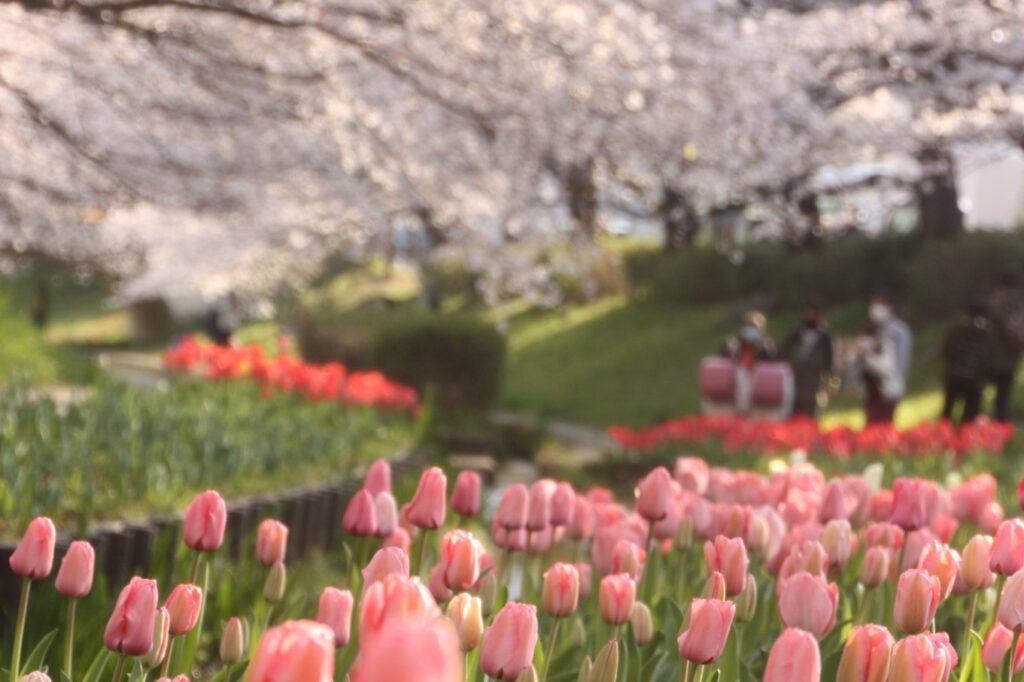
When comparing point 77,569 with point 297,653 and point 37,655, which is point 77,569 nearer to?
point 37,655

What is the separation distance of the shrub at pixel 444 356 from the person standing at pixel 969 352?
5.99 metres

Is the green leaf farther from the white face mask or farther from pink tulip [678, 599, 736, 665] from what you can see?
the white face mask

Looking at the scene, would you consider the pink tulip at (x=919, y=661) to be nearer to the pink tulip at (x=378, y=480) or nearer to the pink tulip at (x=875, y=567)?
the pink tulip at (x=875, y=567)

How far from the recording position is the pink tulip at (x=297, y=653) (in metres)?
1.25

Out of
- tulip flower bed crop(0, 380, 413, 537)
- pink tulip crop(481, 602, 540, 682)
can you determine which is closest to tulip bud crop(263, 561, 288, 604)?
pink tulip crop(481, 602, 540, 682)

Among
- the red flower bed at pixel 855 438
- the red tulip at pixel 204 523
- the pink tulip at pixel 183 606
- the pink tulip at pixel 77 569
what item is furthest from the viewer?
the red flower bed at pixel 855 438

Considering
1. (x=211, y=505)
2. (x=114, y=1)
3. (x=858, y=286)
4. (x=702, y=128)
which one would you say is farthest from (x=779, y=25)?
(x=858, y=286)

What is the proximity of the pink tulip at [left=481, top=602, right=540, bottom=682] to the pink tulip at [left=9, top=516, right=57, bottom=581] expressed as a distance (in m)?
0.92

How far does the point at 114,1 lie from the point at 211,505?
13.7 feet

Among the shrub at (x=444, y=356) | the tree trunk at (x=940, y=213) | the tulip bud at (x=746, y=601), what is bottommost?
the shrub at (x=444, y=356)

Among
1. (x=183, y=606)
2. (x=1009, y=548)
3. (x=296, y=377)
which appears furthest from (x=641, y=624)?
(x=296, y=377)

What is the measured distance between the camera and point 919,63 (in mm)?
14336

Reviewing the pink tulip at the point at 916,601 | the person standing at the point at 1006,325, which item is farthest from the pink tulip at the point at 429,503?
the person standing at the point at 1006,325

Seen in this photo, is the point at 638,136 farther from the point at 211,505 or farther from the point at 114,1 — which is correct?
the point at 211,505
